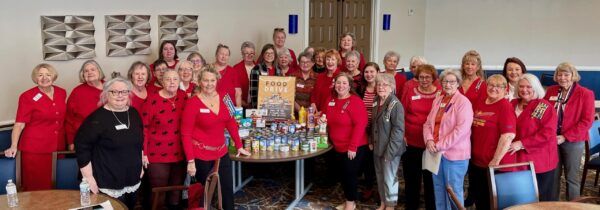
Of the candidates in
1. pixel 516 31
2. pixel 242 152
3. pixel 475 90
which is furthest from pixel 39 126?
pixel 516 31

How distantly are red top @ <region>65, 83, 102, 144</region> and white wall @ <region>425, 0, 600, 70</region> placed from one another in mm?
7560

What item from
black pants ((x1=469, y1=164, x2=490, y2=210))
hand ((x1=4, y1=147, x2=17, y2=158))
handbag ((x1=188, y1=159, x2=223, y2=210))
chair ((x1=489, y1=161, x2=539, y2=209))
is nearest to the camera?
handbag ((x1=188, y1=159, x2=223, y2=210))

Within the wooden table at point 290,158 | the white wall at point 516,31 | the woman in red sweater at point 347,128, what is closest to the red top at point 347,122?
the woman in red sweater at point 347,128

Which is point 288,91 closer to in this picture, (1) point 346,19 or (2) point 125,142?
(2) point 125,142

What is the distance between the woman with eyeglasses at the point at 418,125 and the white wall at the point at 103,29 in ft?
9.92

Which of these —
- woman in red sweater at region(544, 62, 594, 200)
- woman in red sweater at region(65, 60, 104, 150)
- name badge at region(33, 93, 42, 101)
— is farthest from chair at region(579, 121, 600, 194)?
name badge at region(33, 93, 42, 101)

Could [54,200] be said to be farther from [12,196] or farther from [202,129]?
[202,129]

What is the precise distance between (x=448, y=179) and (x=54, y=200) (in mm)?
2809

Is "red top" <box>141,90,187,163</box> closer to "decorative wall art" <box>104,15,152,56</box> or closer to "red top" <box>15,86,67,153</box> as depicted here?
"red top" <box>15,86,67,153</box>

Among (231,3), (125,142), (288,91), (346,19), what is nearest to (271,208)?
(288,91)

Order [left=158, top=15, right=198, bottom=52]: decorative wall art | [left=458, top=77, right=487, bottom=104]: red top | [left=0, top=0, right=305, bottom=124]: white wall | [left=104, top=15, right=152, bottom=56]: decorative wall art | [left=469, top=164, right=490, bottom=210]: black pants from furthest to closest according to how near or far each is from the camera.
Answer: [left=158, top=15, right=198, bottom=52]: decorative wall art, [left=104, top=15, right=152, bottom=56]: decorative wall art, [left=0, top=0, right=305, bottom=124]: white wall, [left=458, top=77, right=487, bottom=104]: red top, [left=469, top=164, right=490, bottom=210]: black pants

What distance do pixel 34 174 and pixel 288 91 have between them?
2.28 m

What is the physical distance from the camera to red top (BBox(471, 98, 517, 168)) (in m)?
4.05

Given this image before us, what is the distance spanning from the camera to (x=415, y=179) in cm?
489
